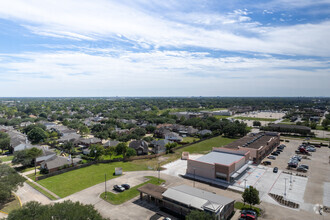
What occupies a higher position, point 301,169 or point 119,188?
point 301,169

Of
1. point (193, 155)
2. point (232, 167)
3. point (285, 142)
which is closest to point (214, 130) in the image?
point (285, 142)

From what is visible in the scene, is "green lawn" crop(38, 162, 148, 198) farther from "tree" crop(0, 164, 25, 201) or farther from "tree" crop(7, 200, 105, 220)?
"tree" crop(7, 200, 105, 220)

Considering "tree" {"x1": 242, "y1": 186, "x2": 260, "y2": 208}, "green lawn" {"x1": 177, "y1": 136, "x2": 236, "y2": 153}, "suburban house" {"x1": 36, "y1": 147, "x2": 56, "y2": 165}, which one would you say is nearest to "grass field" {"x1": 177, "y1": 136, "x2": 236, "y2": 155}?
"green lawn" {"x1": 177, "y1": 136, "x2": 236, "y2": 153}

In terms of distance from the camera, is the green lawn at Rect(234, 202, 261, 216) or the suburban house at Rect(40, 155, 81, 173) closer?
the green lawn at Rect(234, 202, 261, 216)

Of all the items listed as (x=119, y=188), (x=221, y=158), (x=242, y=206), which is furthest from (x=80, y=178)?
(x=242, y=206)

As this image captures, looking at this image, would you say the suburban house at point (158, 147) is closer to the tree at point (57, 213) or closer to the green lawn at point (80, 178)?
the green lawn at point (80, 178)

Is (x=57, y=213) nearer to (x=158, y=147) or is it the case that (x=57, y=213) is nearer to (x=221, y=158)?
(x=221, y=158)
